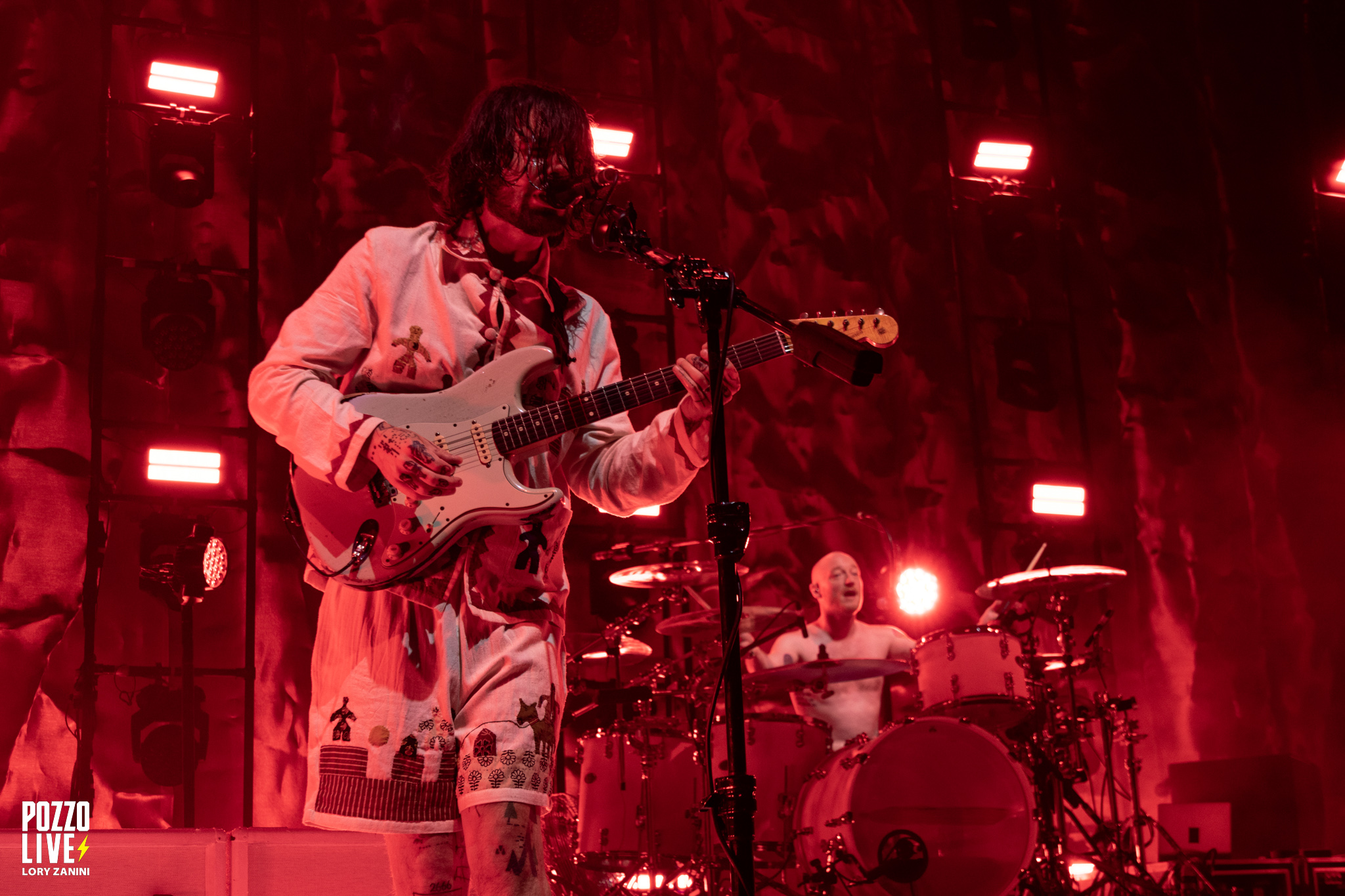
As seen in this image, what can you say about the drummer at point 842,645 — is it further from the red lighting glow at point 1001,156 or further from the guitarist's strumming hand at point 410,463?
the guitarist's strumming hand at point 410,463

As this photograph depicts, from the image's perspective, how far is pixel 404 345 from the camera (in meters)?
2.60

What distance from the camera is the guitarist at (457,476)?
2.26 metres

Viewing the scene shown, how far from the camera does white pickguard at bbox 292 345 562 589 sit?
2398 mm

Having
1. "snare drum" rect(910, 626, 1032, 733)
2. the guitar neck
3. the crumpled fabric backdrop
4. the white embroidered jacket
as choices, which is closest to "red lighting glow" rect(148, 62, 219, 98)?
the crumpled fabric backdrop

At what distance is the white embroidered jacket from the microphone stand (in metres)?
0.30

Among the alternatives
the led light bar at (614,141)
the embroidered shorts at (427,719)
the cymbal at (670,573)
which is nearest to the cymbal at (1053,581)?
the cymbal at (670,573)

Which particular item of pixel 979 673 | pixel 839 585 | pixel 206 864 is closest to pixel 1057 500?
pixel 839 585

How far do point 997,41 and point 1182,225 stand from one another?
222 cm

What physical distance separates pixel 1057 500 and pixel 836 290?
7.74ft

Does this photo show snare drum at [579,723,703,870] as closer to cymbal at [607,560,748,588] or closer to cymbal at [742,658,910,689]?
cymbal at [742,658,910,689]

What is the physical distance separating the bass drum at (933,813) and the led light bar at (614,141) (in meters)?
4.95

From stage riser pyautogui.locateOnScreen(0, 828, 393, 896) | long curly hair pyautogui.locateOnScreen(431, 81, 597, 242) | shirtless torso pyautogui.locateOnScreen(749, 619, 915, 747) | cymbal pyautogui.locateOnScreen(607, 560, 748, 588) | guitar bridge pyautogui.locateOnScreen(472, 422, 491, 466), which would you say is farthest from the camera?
shirtless torso pyautogui.locateOnScreen(749, 619, 915, 747)

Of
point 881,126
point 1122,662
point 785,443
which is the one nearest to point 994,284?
point 881,126

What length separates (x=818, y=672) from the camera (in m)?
6.42
